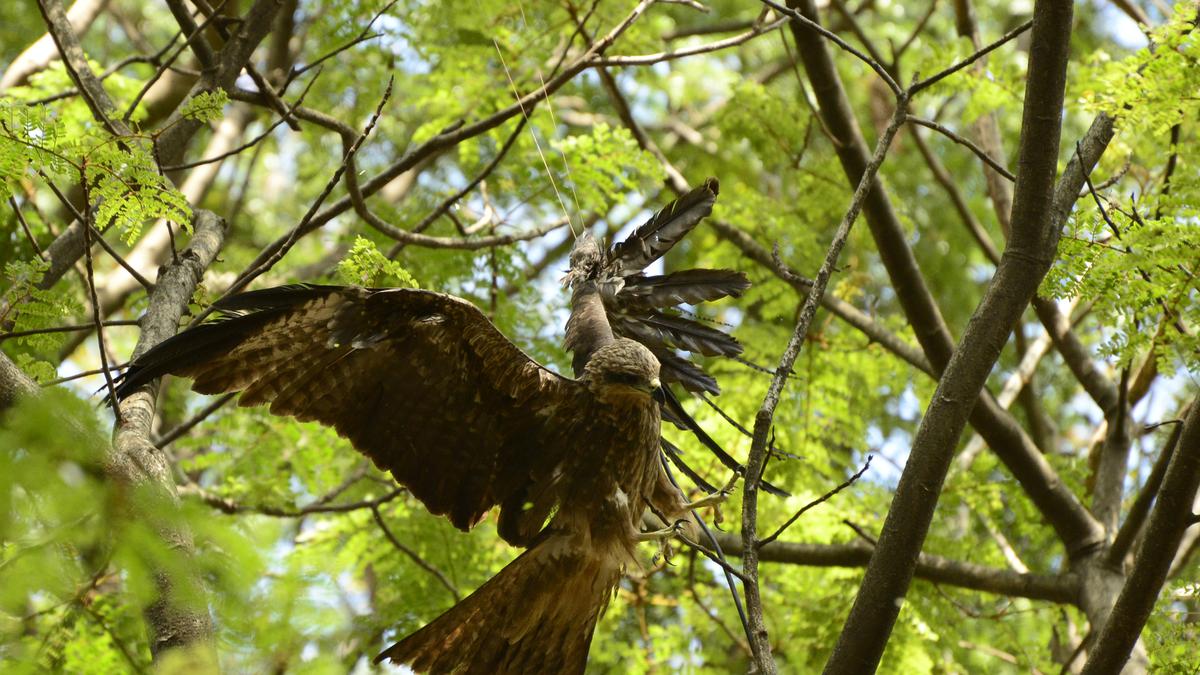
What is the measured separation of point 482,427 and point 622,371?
0.69 metres

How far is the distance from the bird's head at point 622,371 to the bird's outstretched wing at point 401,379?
0.42 ft

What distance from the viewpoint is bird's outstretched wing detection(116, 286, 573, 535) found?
148 inches

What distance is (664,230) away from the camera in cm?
468

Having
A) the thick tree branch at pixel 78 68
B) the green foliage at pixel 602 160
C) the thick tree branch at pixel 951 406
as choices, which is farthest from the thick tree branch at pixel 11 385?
the green foliage at pixel 602 160

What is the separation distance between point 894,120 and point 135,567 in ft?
9.36

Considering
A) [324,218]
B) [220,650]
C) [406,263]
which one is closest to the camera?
[220,650]

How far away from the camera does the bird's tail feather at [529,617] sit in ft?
13.3

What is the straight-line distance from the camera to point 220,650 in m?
2.54

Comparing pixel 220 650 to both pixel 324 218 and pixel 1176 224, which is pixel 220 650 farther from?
pixel 1176 224

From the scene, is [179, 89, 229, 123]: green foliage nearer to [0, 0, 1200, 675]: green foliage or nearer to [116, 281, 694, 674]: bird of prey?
[0, 0, 1200, 675]: green foliage

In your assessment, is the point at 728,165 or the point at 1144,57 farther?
the point at 728,165

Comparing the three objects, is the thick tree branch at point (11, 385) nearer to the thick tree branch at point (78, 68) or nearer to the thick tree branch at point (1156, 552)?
the thick tree branch at point (78, 68)

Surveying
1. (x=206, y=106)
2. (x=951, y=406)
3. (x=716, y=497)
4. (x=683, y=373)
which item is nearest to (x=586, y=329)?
(x=683, y=373)

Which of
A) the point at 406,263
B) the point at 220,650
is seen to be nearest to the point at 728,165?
the point at 406,263
